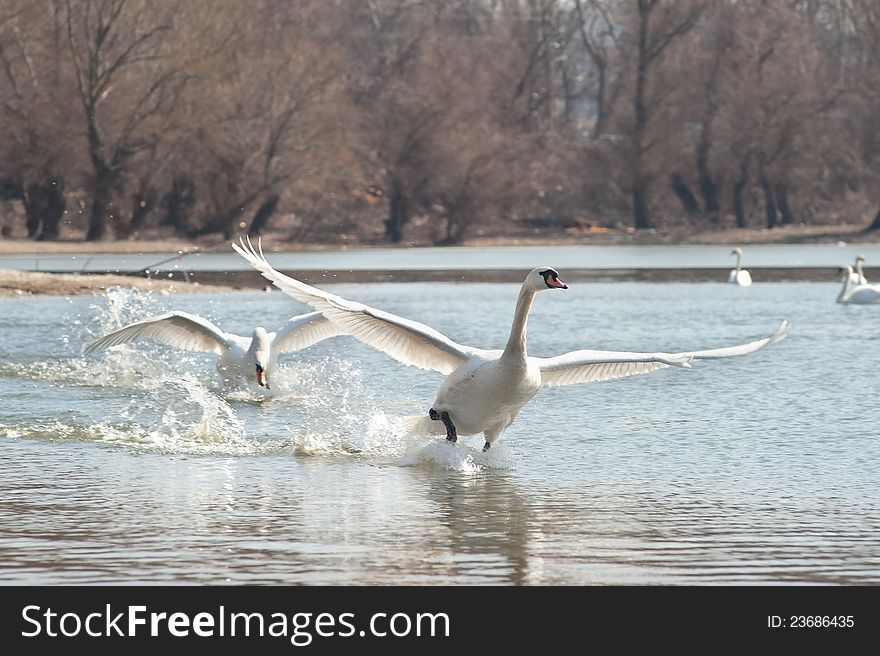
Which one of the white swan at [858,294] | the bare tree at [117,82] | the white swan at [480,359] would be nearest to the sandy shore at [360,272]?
the bare tree at [117,82]

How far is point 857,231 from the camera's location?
53219 mm

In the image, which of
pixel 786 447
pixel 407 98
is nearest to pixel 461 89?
pixel 407 98

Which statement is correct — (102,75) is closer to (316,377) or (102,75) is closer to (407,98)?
(407,98)

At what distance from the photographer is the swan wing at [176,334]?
50.1 feet

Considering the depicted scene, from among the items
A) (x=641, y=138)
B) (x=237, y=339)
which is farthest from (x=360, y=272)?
(x=237, y=339)

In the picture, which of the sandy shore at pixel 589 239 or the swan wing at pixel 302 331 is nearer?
the swan wing at pixel 302 331

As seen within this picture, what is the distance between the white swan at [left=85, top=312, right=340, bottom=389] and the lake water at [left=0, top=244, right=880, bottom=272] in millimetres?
19593

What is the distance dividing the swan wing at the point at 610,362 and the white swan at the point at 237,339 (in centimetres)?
412

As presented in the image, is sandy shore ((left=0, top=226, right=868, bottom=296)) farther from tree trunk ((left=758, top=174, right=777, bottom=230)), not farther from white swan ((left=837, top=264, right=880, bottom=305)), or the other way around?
white swan ((left=837, top=264, right=880, bottom=305))

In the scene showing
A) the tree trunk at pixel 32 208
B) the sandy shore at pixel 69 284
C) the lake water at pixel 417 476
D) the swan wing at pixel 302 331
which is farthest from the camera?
the tree trunk at pixel 32 208

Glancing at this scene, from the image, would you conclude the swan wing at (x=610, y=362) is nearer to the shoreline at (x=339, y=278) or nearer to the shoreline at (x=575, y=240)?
the shoreline at (x=339, y=278)

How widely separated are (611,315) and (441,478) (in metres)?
14.7

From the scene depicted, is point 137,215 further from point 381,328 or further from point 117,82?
point 381,328

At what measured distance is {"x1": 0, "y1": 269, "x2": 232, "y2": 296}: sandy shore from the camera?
28.3 meters
